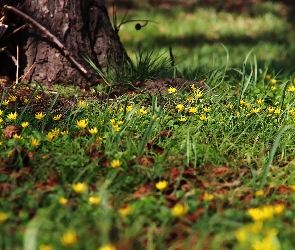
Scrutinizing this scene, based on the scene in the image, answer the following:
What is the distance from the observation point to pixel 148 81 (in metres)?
4.15

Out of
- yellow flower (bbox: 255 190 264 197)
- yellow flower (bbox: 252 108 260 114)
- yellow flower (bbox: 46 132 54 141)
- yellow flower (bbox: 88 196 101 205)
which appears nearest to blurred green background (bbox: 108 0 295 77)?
yellow flower (bbox: 252 108 260 114)

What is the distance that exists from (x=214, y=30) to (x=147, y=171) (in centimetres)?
675

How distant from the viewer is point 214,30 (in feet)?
30.1

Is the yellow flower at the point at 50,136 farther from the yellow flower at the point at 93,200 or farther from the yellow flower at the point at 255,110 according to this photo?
the yellow flower at the point at 255,110

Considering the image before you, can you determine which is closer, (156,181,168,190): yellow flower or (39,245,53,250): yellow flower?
(39,245,53,250): yellow flower

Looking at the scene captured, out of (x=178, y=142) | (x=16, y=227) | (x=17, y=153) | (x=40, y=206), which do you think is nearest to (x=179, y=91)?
(x=178, y=142)

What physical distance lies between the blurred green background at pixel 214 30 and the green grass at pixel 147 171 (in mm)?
2857

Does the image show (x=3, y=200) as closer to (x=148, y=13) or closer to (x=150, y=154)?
(x=150, y=154)

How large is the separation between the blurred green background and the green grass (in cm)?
286

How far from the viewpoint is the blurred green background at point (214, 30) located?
7570mm

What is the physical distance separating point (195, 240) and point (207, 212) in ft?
1.13

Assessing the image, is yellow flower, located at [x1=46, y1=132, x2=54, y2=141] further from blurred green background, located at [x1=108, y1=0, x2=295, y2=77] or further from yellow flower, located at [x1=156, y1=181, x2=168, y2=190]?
blurred green background, located at [x1=108, y1=0, x2=295, y2=77]

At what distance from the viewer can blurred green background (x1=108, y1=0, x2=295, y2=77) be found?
7570 millimetres

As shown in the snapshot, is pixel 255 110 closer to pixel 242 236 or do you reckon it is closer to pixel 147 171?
pixel 147 171
